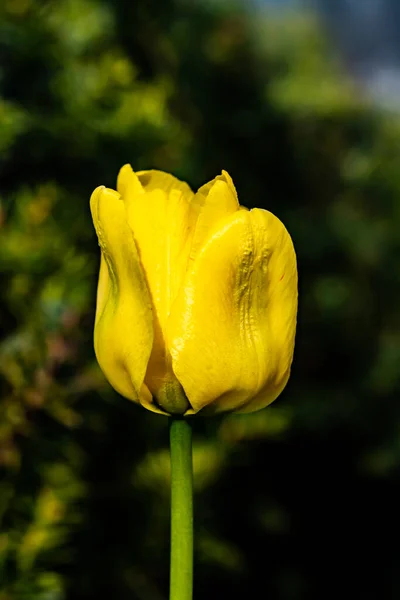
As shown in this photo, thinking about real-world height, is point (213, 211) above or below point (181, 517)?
above

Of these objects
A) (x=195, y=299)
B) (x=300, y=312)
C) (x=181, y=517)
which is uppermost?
(x=300, y=312)

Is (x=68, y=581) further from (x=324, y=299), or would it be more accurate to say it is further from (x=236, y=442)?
(x=324, y=299)

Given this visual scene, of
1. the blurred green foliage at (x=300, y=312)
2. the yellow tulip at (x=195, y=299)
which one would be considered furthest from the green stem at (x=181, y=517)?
the blurred green foliage at (x=300, y=312)

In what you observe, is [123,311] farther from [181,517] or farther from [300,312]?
[300,312]

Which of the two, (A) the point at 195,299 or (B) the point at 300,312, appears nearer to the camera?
(A) the point at 195,299

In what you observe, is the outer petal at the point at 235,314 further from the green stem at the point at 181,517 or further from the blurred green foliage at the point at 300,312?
the blurred green foliage at the point at 300,312

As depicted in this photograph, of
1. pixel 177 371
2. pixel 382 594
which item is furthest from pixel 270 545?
pixel 177 371

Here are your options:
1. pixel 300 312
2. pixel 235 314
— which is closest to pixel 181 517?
pixel 235 314
